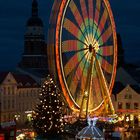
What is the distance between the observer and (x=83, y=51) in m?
41.3

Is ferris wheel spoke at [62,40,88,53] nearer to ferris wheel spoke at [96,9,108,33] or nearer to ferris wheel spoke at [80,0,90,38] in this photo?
ferris wheel spoke at [80,0,90,38]

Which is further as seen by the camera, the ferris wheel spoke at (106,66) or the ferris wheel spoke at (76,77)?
the ferris wheel spoke at (106,66)

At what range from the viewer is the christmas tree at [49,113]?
4184cm

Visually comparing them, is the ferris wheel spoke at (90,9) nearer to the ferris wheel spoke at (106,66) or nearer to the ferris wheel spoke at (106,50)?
the ferris wheel spoke at (106,50)

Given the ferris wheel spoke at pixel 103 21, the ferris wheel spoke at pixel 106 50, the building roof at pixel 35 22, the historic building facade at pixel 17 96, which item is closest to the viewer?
the ferris wheel spoke at pixel 103 21

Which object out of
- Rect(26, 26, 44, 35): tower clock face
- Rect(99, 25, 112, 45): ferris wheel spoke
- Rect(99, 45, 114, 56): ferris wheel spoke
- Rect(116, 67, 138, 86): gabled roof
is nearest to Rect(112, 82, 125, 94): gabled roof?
Rect(116, 67, 138, 86): gabled roof

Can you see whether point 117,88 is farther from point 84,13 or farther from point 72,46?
point 72,46

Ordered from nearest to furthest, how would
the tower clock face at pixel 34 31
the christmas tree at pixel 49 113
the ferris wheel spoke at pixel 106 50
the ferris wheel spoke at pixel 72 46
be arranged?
the ferris wheel spoke at pixel 72 46, the christmas tree at pixel 49 113, the ferris wheel spoke at pixel 106 50, the tower clock face at pixel 34 31

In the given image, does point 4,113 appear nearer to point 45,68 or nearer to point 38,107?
point 38,107

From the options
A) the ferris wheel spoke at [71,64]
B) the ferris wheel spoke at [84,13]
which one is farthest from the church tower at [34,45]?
the ferris wheel spoke at [71,64]

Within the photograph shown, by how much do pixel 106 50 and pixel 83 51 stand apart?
558cm

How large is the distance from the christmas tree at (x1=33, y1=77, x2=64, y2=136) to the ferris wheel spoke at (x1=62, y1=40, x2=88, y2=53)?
11.1ft

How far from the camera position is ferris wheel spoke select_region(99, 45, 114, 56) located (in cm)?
4523

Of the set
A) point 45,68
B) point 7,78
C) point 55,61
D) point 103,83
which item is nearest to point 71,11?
point 55,61
